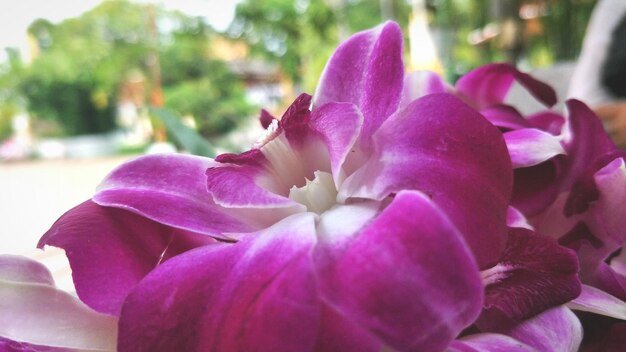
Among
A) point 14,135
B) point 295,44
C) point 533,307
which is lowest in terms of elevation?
point 14,135

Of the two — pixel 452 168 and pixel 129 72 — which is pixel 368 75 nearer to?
pixel 452 168

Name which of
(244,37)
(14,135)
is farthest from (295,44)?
(14,135)

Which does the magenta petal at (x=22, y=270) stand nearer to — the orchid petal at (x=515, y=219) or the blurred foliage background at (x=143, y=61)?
the orchid petal at (x=515, y=219)

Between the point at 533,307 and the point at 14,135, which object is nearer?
the point at 533,307

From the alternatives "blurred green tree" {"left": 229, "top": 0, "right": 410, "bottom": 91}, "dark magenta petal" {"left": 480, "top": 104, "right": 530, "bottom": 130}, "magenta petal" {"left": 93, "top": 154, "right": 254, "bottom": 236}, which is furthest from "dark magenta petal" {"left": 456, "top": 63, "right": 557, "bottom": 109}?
"blurred green tree" {"left": 229, "top": 0, "right": 410, "bottom": 91}

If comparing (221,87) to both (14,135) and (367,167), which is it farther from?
(367,167)

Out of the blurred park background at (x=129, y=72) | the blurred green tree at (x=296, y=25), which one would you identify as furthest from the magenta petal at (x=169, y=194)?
the blurred green tree at (x=296, y=25)
